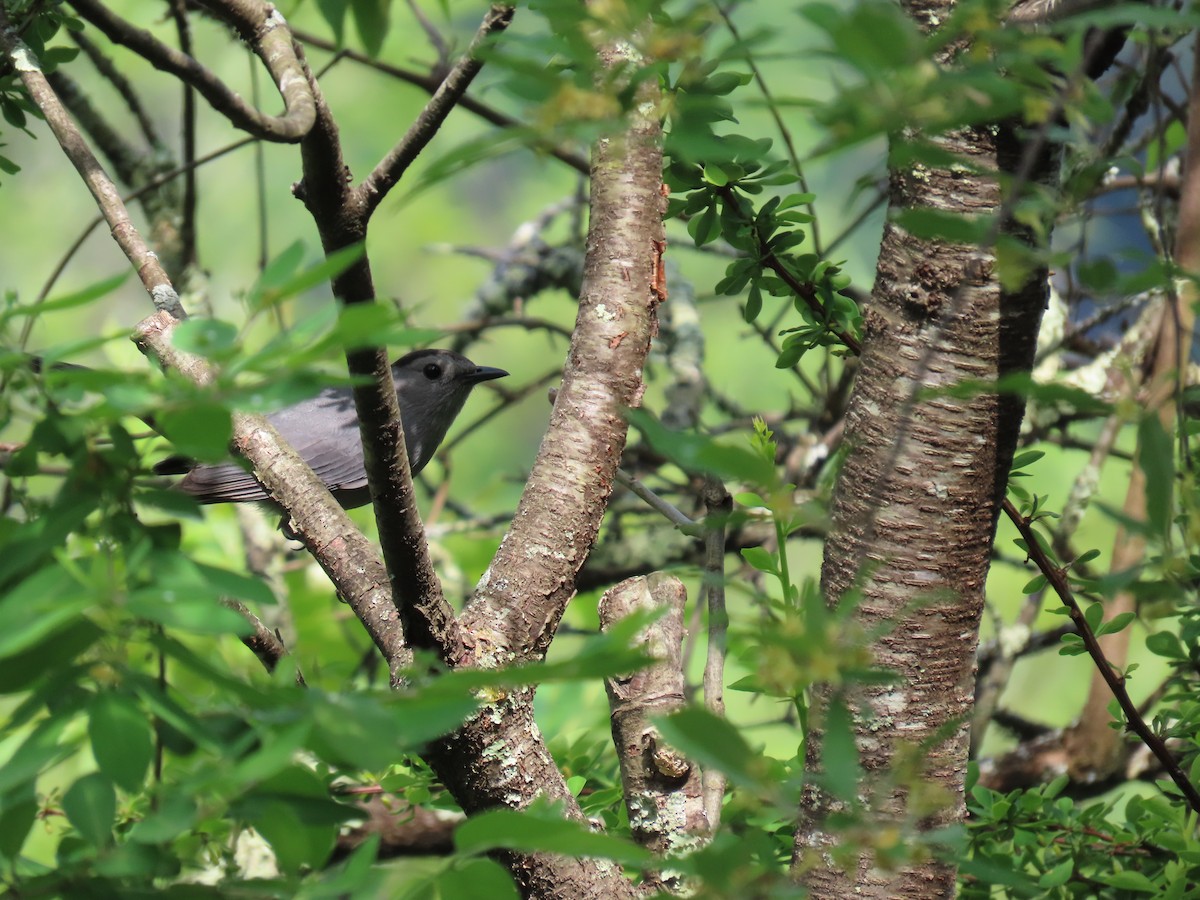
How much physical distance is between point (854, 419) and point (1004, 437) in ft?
0.79

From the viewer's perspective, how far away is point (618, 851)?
2.91ft

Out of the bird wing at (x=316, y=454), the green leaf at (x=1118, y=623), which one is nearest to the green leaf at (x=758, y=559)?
the green leaf at (x=1118, y=623)

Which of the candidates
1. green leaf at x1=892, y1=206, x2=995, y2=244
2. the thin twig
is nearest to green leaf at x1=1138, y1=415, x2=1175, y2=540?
green leaf at x1=892, y1=206, x2=995, y2=244

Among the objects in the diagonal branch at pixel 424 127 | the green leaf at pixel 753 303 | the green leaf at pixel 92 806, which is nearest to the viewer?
the green leaf at pixel 92 806

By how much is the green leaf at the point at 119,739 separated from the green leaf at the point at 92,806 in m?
0.04

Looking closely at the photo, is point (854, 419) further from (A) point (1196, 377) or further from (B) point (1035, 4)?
(A) point (1196, 377)

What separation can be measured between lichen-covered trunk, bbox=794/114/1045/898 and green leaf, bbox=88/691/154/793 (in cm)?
111

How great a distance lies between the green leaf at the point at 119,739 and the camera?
0.92m

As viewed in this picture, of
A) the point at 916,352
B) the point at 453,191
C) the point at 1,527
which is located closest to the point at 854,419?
the point at 916,352

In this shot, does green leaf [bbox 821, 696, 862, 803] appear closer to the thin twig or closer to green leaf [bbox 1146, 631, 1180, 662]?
the thin twig

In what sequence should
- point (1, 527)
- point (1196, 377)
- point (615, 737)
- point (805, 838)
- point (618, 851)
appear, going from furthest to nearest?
point (1196, 377), point (615, 737), point (805, 838), point (1, 527), point (618, 851)

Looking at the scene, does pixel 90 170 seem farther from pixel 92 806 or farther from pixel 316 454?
pixel 316 454

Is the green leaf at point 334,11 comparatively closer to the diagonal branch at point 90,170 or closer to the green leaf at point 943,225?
the green leaf at point 943,225

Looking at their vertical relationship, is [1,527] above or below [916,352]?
below
